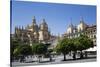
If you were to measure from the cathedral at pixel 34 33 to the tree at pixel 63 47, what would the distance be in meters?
0.16

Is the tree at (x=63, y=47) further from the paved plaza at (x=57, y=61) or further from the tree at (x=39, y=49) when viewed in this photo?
the tree at (x=39, y=49)

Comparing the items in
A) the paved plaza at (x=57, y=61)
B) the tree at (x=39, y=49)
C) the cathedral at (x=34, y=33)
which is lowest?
the paved plaza at (x=57, y=61)

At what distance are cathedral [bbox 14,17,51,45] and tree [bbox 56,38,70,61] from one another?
16 cm

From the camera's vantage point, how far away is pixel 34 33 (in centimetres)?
224

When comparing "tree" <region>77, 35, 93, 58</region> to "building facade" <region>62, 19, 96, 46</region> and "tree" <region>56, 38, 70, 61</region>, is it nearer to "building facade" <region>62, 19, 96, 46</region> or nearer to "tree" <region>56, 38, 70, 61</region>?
"building facade" <region>62, 19, 96, 46</region>

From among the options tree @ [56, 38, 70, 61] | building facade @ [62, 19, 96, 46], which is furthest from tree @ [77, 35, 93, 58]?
tree @ [56, 38, 70, 61]

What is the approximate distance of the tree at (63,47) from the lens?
233cm

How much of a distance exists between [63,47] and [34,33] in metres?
0.39

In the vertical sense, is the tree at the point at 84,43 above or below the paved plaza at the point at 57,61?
above

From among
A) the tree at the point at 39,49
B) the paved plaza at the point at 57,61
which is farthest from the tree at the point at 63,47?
the tree at the point at 39,49

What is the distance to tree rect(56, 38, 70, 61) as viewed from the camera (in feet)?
7.63
